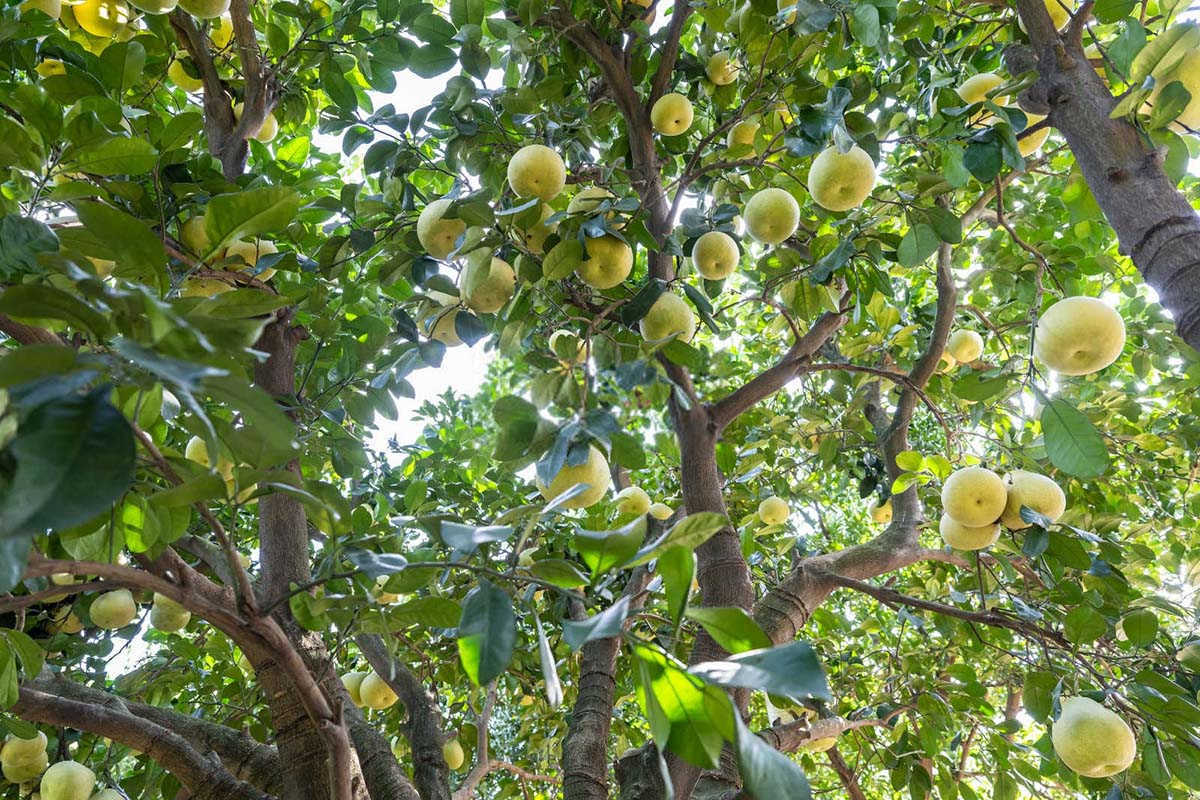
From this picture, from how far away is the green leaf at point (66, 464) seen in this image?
525mm

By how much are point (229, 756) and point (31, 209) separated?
1.62m

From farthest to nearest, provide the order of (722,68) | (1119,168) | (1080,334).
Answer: (722,68)
(1080,334)
(1119,168)

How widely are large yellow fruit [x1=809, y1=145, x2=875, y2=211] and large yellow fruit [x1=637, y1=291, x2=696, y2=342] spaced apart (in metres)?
0.43

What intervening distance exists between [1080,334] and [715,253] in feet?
2.59

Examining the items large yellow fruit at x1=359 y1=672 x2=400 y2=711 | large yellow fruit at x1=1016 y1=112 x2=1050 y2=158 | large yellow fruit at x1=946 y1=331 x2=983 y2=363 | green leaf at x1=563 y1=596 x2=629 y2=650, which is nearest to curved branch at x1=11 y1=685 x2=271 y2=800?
large yellow fruit at x1=359 y1=672 x2=400 y2=711

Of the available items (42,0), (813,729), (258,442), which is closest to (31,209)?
(258,442)

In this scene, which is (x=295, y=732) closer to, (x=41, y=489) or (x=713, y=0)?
(x=41, y=489)

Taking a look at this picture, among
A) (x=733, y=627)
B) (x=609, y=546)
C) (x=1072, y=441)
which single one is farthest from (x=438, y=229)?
(x=1072, y=441)

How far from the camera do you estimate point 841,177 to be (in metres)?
1.82

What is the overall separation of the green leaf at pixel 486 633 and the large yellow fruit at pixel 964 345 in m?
2.50

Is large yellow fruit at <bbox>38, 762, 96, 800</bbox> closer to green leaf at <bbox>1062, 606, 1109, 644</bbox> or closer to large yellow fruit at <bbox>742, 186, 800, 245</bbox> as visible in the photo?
large yellow fruit at <bbox>742, 186, 800, 245</bbox>

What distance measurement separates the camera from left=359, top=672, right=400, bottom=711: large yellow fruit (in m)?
2.86

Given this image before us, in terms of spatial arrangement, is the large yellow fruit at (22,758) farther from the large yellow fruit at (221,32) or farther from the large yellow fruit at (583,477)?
the large yellow fruit at (221,32)

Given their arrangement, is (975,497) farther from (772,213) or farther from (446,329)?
(446,329)
